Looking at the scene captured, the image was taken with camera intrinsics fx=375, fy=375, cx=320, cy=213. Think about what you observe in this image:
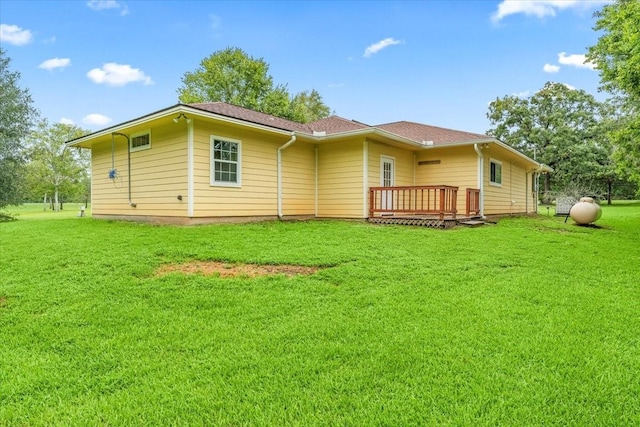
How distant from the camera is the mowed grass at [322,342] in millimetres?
2023

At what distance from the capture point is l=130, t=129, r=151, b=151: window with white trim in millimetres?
9859

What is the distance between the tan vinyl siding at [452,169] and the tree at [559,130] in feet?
75.8

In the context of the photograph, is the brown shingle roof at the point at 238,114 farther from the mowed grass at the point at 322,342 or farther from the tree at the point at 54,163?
the tree at the point at 54,163

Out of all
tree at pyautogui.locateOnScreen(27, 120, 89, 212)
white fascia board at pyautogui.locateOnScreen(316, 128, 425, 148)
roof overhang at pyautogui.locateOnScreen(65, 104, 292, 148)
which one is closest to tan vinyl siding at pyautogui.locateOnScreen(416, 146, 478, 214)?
white fascia board at pyautogui.locateOnScreen(316, 128, 425, 148)

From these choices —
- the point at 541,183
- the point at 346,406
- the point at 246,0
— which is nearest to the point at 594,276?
the point at 346,406

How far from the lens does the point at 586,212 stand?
11.4 meters

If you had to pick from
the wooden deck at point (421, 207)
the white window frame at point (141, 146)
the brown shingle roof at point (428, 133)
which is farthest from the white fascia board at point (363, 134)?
the white window frame at point (141, 146)

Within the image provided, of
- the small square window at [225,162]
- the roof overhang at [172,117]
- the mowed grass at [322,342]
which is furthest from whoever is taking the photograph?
the small square window at [225,162]

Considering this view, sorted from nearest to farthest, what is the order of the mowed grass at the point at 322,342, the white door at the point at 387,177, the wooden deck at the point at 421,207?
the mowed grass at the point at 322,342 → the wooden deck at the point at 421,207 → the white door at the point at 387,177

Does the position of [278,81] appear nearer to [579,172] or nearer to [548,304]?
[579,172]

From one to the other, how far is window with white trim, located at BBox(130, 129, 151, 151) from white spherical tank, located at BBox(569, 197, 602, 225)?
12629mm

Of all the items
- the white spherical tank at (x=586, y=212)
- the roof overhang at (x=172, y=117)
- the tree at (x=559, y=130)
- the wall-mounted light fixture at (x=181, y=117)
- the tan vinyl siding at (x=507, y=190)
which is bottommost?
the white spherical tank at (x=586, y=212)

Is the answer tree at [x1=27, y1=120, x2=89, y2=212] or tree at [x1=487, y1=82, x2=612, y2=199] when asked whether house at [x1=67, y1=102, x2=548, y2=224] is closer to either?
tree at [x1=487, y1=82, x2=612, y2=199]

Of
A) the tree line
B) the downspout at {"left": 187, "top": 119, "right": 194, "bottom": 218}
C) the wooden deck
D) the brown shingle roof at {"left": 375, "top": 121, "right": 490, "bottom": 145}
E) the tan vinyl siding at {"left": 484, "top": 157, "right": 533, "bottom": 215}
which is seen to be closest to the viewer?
the downspout at {"left": 187, "top": 119, "right": 194, "bottom": 218}
